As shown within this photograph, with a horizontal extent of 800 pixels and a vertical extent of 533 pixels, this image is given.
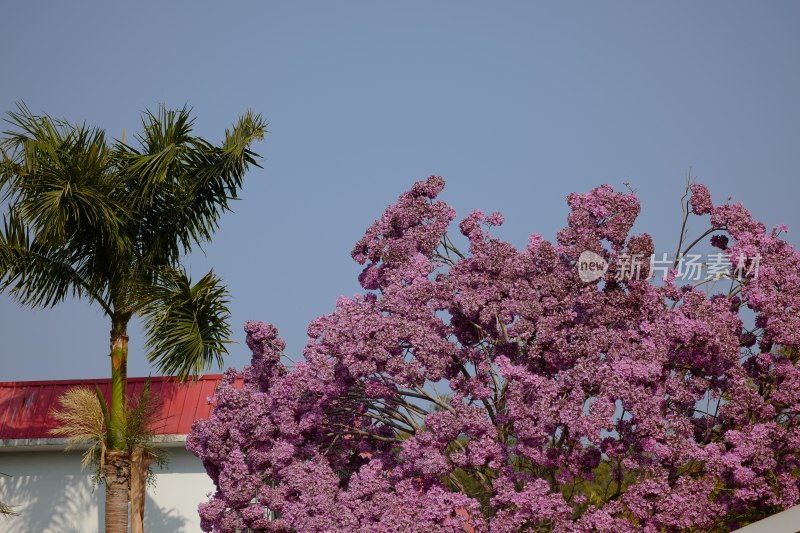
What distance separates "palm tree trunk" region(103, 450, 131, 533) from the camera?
17.9 metres

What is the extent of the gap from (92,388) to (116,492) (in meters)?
3.31

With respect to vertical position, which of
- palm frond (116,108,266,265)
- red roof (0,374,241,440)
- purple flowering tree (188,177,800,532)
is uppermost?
palm frond (116,108,266,265)

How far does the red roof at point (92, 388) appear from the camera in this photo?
65.8 feet

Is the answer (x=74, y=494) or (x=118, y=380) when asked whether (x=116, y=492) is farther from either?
(x=74, y=494)

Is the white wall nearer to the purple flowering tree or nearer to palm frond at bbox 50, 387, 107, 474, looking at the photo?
palm frond at bbox 50, 387, 107, 474

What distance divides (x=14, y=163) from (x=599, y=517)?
10818 millimetres

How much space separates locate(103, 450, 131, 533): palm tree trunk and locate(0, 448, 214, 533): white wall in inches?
79.5

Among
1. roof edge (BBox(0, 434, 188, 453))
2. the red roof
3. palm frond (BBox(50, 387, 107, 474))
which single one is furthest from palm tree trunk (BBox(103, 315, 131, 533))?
the red roof

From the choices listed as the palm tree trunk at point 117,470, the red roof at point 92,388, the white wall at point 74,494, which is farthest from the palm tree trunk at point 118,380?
the white wall at point 74,494

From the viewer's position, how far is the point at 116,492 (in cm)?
1792

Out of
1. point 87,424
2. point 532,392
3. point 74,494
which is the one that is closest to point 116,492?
point 87,424

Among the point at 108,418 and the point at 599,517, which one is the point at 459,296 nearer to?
the point at 599,517

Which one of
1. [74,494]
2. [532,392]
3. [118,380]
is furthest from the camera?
[74,494]

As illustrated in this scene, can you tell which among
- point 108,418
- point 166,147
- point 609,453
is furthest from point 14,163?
point 609,453
